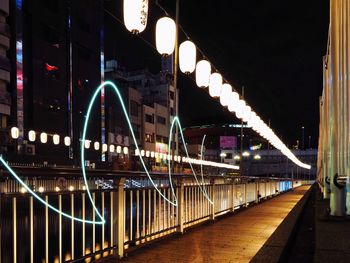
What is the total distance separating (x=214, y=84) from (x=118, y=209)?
10.8 meters

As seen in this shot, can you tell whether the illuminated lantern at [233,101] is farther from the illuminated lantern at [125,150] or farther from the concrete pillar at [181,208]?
the illuminated lantern at [125,150]

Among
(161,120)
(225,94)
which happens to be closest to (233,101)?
(225,94)

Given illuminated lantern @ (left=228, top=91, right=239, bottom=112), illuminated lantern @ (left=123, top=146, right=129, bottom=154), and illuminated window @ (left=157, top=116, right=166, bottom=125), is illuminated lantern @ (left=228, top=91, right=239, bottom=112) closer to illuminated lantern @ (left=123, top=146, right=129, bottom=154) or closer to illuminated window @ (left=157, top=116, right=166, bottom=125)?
illuminated lantern @ (left=123, top=146, right=129, bottom=154)

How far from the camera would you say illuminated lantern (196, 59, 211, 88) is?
14.5 meters

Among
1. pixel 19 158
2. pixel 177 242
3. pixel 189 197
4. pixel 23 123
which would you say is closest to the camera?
pixel 177 242

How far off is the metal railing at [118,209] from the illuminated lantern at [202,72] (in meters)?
3.81

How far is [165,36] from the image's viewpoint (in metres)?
11.1

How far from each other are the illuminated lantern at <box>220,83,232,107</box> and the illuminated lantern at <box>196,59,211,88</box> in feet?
9.47

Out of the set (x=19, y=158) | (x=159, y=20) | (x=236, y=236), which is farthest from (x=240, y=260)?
(x=19, y=158)

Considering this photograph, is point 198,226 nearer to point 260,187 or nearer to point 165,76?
point 260,187

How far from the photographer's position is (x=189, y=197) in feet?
29.7

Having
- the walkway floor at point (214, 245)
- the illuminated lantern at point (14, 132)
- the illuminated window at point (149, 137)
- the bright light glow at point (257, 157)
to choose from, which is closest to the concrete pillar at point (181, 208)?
the walkway floor at point (214, 245)

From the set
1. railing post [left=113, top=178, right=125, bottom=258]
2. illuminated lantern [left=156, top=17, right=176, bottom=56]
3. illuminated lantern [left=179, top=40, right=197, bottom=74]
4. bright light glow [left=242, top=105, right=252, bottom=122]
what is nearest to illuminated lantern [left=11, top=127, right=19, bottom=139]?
bright light glow [left=242, top=105, right=252, bottom=122]

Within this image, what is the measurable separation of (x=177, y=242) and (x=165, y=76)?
71522 millimetres
